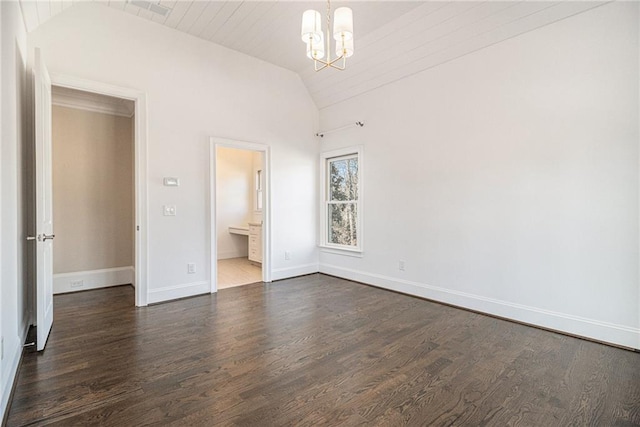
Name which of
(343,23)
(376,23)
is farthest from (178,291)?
(376,23)

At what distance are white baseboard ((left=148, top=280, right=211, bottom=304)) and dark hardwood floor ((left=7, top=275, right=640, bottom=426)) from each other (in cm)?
28

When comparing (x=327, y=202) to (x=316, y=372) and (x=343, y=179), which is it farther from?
(x=316, y=372)

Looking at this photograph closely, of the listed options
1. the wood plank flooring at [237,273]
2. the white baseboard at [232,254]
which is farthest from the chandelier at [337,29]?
the white baseboard at [232,254]

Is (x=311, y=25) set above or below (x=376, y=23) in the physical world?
below

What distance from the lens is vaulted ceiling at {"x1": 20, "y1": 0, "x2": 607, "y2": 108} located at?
9.84ft

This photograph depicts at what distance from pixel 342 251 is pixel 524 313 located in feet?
8.51

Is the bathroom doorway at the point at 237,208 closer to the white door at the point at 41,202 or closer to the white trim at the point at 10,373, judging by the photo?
the white door at the point at 41,202

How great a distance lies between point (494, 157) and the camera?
338 centimetres

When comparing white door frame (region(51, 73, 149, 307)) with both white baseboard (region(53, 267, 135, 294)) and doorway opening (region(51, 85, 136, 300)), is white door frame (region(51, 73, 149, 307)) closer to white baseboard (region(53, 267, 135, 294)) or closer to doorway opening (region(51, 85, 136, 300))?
doorway opening (region(51, 85, 136, 300))

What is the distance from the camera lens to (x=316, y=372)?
7.26 ft

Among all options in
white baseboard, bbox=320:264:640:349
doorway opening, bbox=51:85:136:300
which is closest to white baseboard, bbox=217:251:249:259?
doorway opening, bbox=51:85:136:300

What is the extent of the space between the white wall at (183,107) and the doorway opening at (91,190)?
95cm

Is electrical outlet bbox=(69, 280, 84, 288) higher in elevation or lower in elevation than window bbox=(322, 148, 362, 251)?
lower

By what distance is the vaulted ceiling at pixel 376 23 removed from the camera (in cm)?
300
